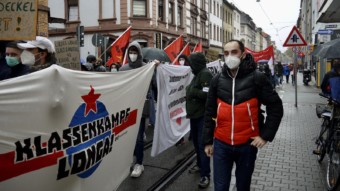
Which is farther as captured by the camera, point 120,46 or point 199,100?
point 120,46

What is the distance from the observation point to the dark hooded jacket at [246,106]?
11.4 feet

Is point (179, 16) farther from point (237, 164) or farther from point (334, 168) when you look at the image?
point (237, 164)

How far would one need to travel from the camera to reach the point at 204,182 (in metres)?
5.08

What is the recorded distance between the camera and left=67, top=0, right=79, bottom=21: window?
28.5 meters

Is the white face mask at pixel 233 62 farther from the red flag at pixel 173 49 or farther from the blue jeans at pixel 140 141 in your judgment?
the red flag at pixel 173 49

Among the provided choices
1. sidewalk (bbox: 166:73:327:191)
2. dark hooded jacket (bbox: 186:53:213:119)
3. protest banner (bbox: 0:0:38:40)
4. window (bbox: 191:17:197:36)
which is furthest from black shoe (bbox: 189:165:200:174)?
window (bbox: 191:17:197:36)

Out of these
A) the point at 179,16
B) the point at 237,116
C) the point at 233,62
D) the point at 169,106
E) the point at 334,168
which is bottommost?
the point at 334,168

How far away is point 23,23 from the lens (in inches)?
135

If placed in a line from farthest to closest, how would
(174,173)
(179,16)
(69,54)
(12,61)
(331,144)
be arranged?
(179,16) < (174,173) < (331,144) < (69,54) < (12,61)

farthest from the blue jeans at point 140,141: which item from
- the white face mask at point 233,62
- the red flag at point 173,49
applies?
the red flag at point 173,49

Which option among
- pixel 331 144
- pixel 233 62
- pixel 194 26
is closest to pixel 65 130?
pixel 233 62

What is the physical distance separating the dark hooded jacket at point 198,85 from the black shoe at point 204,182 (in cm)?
87

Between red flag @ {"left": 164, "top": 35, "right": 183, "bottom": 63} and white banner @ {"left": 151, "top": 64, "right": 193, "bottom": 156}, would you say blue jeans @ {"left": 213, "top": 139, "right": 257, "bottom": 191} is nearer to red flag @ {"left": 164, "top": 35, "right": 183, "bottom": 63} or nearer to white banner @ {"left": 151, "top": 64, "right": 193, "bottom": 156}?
white banner @ {"left": 151, "top": 64, "right": 193, "bottom": 156}

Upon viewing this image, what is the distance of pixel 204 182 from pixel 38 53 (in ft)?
9.04
